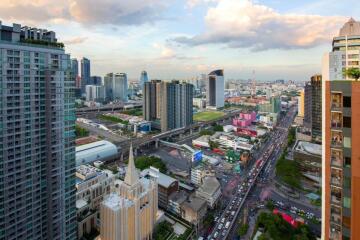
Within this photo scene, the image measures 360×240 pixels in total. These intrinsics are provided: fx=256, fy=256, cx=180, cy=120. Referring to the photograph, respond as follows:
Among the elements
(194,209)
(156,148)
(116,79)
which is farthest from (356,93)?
(116,79)

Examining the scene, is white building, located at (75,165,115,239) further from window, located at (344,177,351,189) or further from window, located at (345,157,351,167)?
window, located at (345,157,351,167)

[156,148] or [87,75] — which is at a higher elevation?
[87,75]

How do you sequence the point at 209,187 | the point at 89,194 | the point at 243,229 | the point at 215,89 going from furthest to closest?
1. the point at 215,89
2. the point at 209,187
3. the point at 89,194
4. the point at 243,229

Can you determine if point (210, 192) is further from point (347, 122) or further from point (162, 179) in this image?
point (347, 122)

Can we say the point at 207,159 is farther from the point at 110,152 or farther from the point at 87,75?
the point at 87,75

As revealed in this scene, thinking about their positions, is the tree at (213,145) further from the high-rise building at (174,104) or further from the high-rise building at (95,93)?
the high-rise building at (95,93)

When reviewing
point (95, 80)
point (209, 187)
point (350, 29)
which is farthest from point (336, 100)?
point (95, 80)

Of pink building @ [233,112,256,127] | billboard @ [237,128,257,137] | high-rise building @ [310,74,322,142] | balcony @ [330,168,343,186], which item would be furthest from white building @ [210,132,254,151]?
balcony @ [330,168,343,186]
